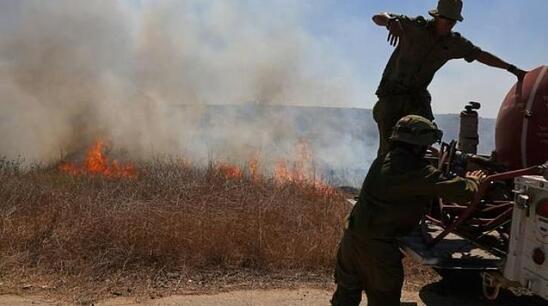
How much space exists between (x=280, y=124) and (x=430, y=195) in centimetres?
1788

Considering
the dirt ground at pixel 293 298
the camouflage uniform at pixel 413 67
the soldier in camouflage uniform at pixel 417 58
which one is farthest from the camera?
the camouflage uniform at pixel 413 67

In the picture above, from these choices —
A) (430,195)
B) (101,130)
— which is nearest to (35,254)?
(430,195)

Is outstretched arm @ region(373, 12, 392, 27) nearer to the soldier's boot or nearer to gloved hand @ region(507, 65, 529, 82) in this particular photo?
gloved hand @ region(507, 65, 529, 82)

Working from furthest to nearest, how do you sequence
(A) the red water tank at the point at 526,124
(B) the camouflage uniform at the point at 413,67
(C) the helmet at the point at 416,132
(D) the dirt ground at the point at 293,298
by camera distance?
(B) the camouflage uniform at the point at 413,67 < (D) the dirt ground at the point at 293,298 < (A) the red water tank at the point at 526,124 < (C) the helmet at the point at 416,132

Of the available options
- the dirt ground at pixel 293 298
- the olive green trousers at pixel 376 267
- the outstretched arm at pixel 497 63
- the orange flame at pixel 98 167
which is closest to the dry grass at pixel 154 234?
the dirt ground at pixel 293 298

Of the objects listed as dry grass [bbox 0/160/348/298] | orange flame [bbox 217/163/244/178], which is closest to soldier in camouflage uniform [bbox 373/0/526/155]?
dry grass [bbox 0/160/348/298]

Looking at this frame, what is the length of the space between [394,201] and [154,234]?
9.45 feet

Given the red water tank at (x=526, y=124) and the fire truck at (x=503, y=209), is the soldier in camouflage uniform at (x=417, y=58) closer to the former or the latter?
the red water tank at (x=526, y=124)

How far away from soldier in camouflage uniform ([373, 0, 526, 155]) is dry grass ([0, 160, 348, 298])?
4.98 feet

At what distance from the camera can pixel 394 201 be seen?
11.8ft

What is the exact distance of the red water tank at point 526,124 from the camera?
175 inches

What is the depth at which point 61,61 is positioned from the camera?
17.5m

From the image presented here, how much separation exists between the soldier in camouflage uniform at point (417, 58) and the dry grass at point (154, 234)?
1516 millimetres

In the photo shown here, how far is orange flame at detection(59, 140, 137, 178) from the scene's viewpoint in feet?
34.9
